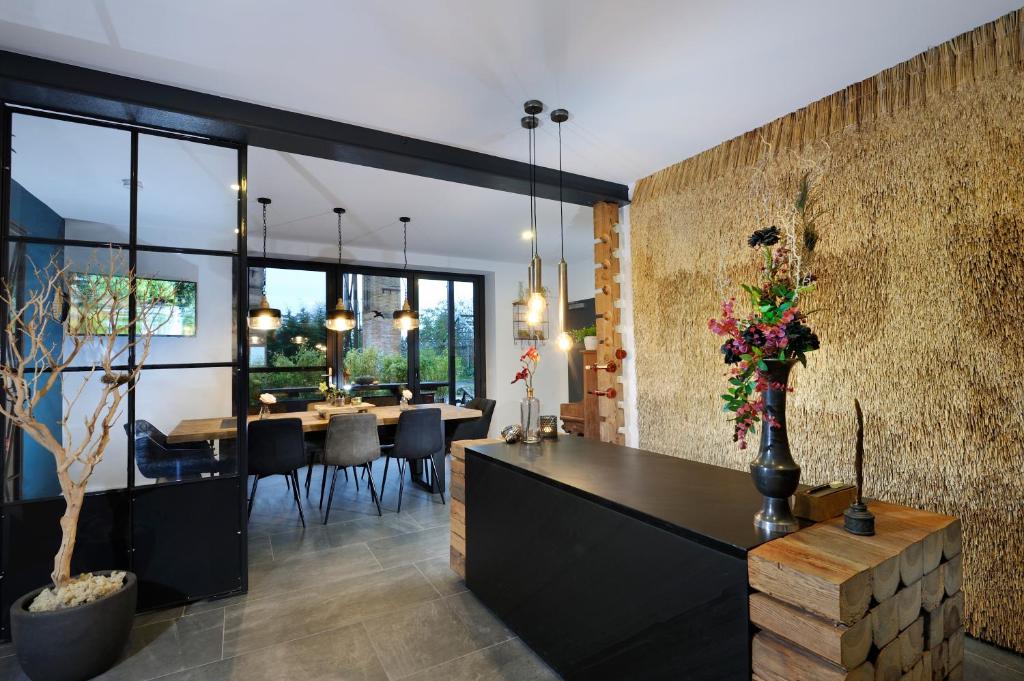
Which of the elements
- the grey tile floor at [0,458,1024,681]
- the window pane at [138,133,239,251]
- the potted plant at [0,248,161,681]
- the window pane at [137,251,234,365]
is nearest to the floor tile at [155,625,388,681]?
the grey tile floor at [0,458,1024,681]

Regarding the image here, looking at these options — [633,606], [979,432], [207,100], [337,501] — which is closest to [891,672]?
[633,606]

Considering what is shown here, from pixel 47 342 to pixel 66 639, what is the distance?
134 centimetres

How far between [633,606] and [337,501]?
359cm

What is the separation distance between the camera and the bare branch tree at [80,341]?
2230mm

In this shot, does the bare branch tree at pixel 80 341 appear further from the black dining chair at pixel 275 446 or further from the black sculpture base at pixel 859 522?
the black sculpture base at pixel 859 522

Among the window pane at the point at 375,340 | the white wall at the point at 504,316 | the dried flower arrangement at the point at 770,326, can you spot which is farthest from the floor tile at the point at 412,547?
the white wall at the point at 504,316

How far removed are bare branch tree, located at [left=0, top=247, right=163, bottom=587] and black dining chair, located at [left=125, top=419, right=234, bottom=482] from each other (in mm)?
147

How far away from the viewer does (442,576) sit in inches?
114

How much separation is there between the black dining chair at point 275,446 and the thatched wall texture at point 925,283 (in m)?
3.12

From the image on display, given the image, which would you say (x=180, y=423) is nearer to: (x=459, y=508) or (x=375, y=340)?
(x=459, y=508)

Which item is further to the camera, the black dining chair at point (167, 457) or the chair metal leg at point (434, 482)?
the chair metal leg at point (434, 482)

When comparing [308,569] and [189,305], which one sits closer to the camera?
[189,305]

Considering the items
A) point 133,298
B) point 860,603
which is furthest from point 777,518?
point 133,298

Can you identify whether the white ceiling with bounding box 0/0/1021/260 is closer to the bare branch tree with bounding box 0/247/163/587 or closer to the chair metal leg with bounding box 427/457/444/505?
the bare branch tree with bounding box 0/247/163/587
